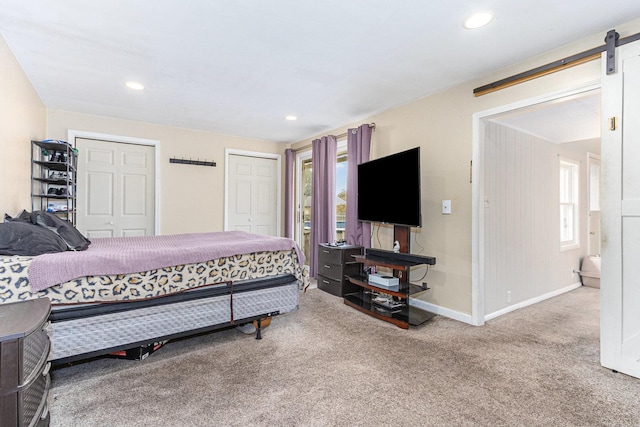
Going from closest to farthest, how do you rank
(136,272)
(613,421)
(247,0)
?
(613,421) → (247,0) → (136,272)

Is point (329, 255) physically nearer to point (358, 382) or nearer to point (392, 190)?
point (392, 190)

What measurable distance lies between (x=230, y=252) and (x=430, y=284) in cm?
218

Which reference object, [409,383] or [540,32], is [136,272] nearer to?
[409,383]

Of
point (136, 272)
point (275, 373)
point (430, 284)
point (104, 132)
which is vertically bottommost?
point (275, 373)

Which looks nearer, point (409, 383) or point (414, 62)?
point (409, 383)

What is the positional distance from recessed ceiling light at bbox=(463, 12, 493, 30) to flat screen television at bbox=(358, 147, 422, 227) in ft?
3.48

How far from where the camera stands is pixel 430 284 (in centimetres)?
334

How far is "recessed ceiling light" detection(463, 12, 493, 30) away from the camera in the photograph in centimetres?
199

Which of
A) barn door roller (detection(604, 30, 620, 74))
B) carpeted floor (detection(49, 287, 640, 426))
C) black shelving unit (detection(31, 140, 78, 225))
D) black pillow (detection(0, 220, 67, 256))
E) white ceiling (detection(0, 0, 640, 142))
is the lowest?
carpeted floor (detection(49, 287, 640, 426))

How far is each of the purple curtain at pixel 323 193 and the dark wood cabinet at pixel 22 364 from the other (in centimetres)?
349

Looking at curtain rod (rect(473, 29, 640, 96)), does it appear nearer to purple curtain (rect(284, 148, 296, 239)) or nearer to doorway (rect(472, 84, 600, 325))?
doorway (rect(472, 84, 600, 325))

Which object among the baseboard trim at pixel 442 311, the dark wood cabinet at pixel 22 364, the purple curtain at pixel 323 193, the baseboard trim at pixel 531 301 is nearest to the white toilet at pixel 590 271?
the baseboard trim at pixel 531 301

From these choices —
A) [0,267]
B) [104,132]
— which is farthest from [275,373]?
[104,132]

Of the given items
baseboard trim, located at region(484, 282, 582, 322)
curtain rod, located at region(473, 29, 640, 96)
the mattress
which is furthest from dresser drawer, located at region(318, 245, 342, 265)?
curtain rod, located at region(473, 29, 640, 96)
